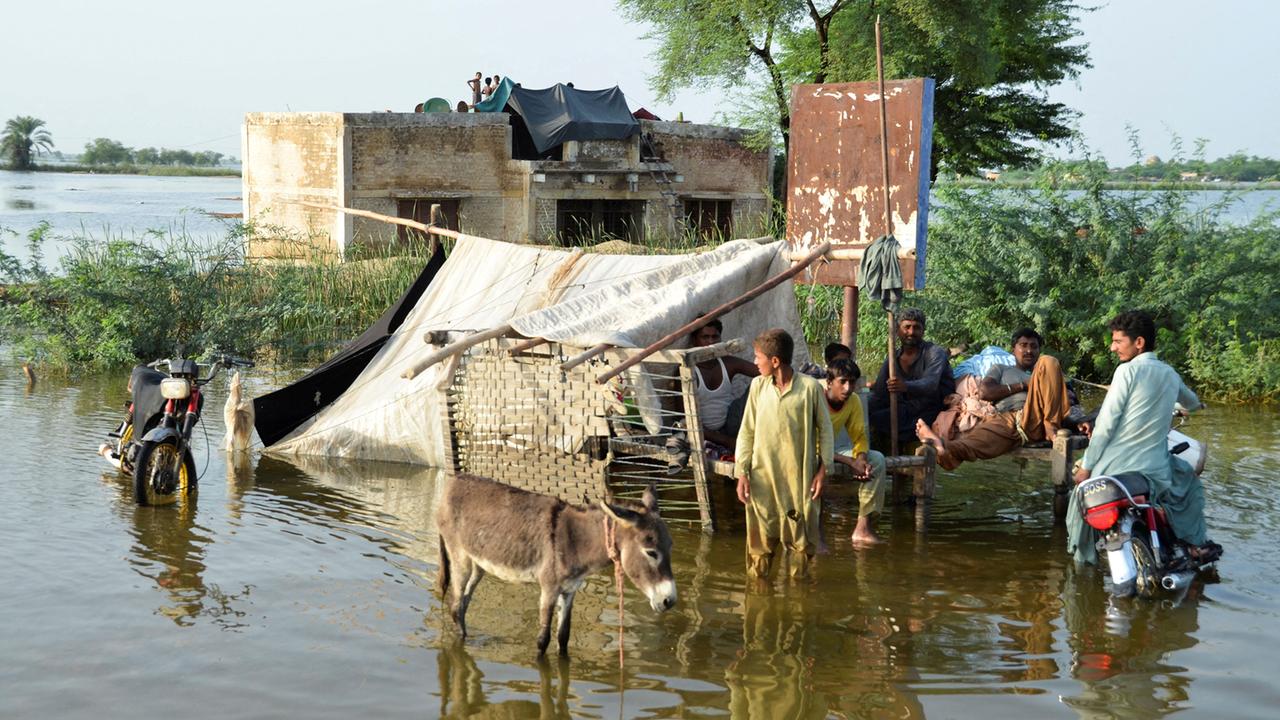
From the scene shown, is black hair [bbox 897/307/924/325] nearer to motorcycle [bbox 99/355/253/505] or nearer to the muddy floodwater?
the muddy floodwater

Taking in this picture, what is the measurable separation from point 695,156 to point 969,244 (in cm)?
1463

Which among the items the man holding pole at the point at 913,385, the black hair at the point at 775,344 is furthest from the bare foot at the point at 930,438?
the black hair at the point at 775,344

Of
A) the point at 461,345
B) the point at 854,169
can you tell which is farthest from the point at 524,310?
the point at 854,169

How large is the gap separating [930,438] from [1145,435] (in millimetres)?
1522

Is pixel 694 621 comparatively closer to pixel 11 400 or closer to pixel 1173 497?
pixel 1173 497

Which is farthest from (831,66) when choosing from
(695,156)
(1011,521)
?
(1011,521)

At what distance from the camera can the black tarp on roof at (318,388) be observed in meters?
10.5

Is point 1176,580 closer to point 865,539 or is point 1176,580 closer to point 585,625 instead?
point 865,539

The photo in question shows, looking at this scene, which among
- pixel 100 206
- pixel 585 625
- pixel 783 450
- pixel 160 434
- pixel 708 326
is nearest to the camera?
pixel 585 625

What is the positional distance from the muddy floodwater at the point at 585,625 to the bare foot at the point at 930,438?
647mm

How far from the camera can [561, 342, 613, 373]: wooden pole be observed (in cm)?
744

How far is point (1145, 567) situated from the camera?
272 inches

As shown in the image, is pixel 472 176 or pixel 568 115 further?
pixel 568 115

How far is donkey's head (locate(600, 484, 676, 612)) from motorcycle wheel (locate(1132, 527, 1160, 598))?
313 centimetres
